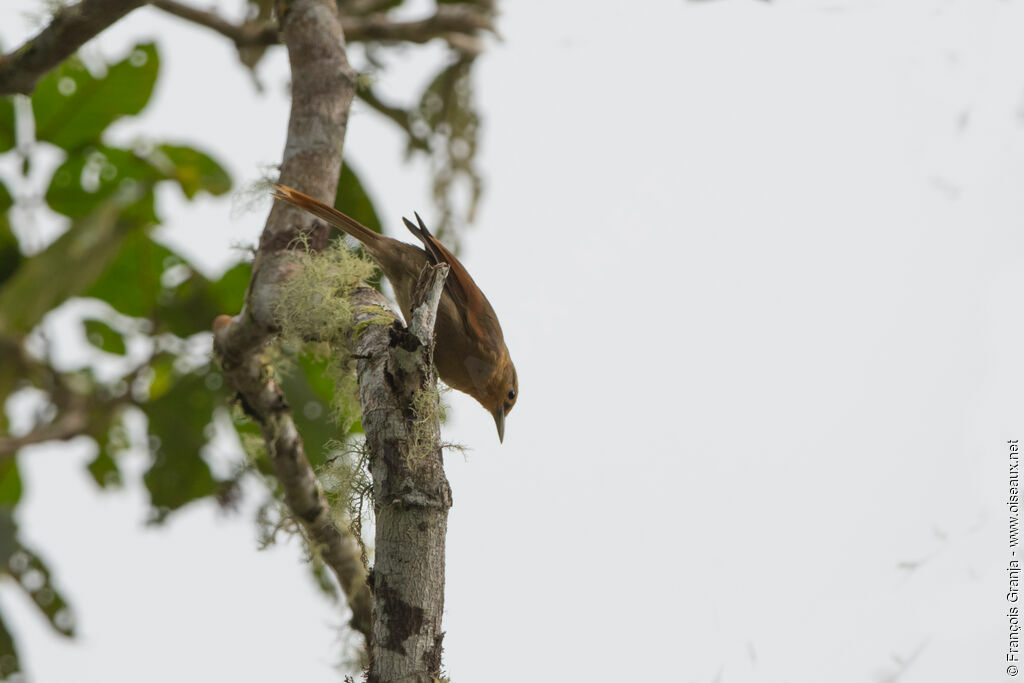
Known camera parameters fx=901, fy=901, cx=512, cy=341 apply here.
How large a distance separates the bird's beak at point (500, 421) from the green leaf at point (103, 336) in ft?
6.96

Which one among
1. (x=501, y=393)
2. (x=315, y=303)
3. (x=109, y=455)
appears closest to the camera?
(x=315, y=303)

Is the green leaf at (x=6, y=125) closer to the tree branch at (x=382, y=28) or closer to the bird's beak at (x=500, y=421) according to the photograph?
the tree branch at (x=382, y=28)

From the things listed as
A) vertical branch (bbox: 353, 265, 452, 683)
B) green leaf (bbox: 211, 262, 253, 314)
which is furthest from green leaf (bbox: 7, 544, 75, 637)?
vertical branch (bbox: 353, 265, 452, 683)

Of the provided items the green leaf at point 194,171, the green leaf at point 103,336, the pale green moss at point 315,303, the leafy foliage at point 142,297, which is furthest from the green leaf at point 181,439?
the pale green moss at point 315,303

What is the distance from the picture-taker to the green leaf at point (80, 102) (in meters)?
3.65

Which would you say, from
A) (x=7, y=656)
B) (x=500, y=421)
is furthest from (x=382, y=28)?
(x=7, y=656)

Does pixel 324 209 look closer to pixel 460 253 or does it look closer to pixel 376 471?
pixel 376 471

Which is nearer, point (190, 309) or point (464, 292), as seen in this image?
point (464, 292)

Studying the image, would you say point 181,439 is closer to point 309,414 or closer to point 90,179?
point 309,414

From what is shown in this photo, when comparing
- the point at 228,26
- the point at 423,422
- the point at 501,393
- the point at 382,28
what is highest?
the point at 382,28

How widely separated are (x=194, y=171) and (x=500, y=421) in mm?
1811

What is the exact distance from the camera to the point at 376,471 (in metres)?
1.58

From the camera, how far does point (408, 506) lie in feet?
4.99

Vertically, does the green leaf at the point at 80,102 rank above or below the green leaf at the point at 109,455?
above
